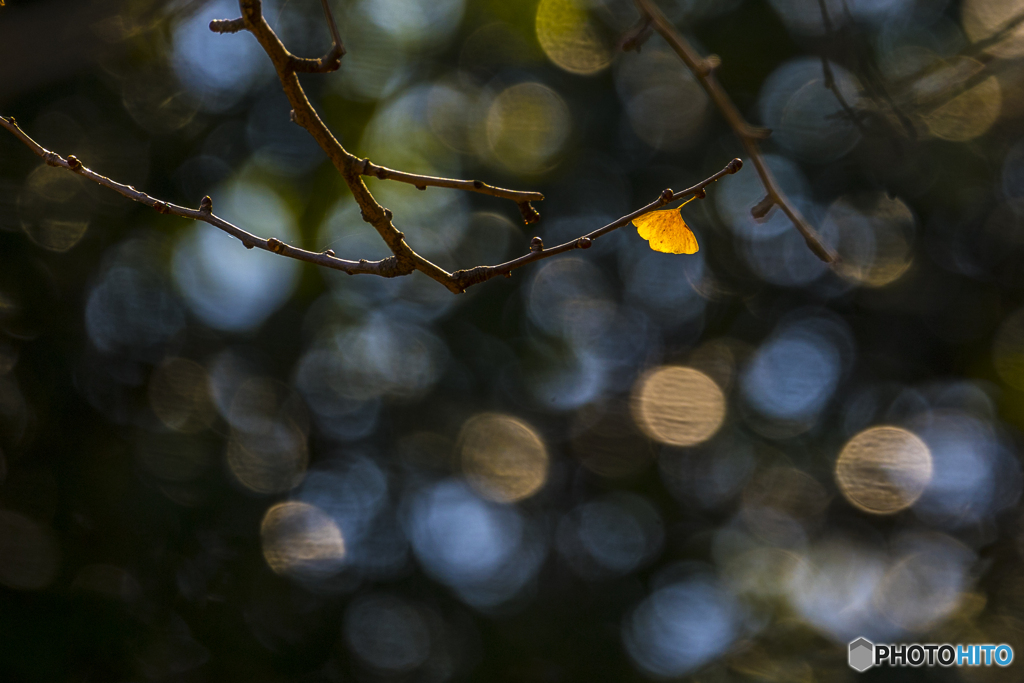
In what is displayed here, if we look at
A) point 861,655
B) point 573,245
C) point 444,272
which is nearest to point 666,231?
point 573,245

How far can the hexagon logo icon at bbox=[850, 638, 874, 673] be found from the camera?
2.80 meters

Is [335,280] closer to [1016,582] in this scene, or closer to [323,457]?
[323,457]

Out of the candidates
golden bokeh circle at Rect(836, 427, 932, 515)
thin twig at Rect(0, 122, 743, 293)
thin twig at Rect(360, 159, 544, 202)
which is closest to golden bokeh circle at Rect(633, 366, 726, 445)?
golden bokeh circle at Rect(836, 427, 932, 515)

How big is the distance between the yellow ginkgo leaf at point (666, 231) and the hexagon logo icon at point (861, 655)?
9.20ft

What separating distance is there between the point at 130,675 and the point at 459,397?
1882 mm

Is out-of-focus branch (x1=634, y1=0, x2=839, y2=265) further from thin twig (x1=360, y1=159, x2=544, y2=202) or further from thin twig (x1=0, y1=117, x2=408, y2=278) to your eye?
thin twig (x1=0, y1=117, x2=408, y2=278)

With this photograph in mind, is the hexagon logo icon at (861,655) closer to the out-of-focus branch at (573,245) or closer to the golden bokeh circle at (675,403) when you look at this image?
the golden bokeh circle at (675,403)

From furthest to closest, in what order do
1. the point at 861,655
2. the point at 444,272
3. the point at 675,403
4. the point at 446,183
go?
the point at 675,403 → the point at 861,655 → the point at 444,272 → the point at 446,183

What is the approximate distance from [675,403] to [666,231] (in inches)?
122

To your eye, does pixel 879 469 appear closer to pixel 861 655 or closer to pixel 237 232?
pixel 861 655

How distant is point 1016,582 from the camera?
117 inches

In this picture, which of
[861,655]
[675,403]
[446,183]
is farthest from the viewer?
[675,403]

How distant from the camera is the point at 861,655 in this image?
283 centimetres

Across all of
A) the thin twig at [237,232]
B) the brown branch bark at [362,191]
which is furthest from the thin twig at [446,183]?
the thin twig at [237,232]
